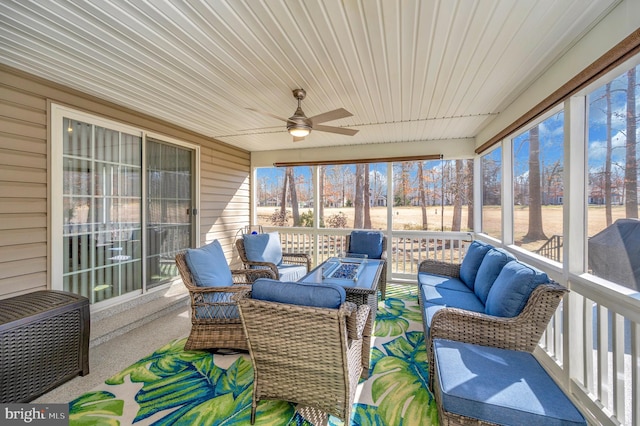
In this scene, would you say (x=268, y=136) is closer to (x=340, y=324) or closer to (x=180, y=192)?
(x=180, y=192)

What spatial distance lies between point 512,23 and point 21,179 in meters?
4.34

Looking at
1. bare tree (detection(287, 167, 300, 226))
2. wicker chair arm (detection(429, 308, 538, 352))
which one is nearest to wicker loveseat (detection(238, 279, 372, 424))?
wicker chair arm (detection(429, 308, 538, 352))

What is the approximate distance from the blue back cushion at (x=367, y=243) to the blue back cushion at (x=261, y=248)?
1300mm

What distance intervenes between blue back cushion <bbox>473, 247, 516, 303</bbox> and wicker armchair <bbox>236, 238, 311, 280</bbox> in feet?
7.47

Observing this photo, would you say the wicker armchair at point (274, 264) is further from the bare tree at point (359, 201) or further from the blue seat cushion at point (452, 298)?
the blue seat cushion at point (452, 298)

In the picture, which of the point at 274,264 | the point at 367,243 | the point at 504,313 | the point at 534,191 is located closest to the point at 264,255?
the point at 274,264

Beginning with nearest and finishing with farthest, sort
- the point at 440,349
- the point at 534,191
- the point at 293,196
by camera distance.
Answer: the point at 440,349 < the point at 534,191 < the point at 293,196

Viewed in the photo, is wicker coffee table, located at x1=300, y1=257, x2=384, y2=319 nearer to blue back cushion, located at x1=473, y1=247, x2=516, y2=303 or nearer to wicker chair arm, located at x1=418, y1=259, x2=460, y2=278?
wicker chair arm, located at x1=418, y1=259, x2=460, y2=278

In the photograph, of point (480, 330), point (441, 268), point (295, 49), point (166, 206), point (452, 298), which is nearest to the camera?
point (480, 330)

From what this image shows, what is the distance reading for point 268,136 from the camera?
15.6ft

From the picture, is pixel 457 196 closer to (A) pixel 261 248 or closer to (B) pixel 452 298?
(B) pixel 452 298

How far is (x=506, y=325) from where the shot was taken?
1.91m

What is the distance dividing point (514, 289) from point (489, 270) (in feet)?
2.19

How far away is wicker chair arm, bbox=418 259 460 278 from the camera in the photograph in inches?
138
